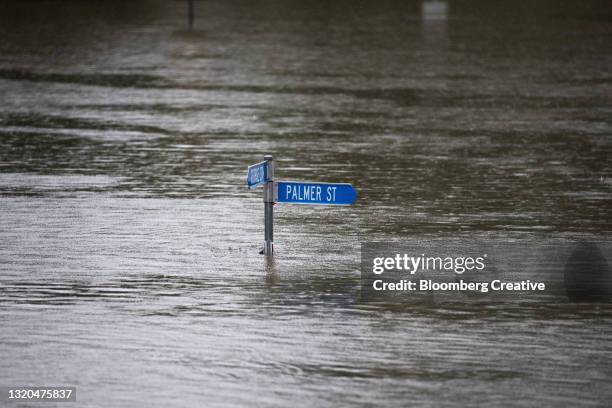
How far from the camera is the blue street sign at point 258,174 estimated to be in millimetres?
10406

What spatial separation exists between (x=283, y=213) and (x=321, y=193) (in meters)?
2.67

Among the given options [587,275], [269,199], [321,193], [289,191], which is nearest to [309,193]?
[321,193]

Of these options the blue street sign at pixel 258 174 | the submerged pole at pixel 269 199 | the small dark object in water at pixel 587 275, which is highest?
the blue street sign at pixel 258 174

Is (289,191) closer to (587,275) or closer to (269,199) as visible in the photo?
(269,199)

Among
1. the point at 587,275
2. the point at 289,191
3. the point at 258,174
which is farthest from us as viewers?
the point at 258,174

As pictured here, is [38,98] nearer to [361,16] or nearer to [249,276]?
[249,276]

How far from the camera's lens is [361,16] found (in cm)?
Result: 4169

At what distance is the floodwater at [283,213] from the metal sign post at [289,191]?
0.41 meters

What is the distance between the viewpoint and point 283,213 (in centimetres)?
1284

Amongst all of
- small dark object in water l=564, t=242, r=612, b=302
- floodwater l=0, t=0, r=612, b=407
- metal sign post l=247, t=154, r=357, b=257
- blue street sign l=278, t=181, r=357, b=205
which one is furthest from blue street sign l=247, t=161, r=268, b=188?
small dark object in water l=564, t=242, r=612, b=302

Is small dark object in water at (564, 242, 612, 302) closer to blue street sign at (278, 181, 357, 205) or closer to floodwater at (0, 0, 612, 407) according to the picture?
floodwater at (0, 0, 612, 407)

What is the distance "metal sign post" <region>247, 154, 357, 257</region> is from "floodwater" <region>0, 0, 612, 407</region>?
41cm

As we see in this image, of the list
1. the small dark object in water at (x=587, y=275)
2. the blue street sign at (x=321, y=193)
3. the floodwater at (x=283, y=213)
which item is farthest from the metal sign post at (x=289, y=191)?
the small dark object in water at (x=587, y=275)

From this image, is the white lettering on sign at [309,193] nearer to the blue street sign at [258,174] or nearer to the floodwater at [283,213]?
the blue street sign at [258,174]
